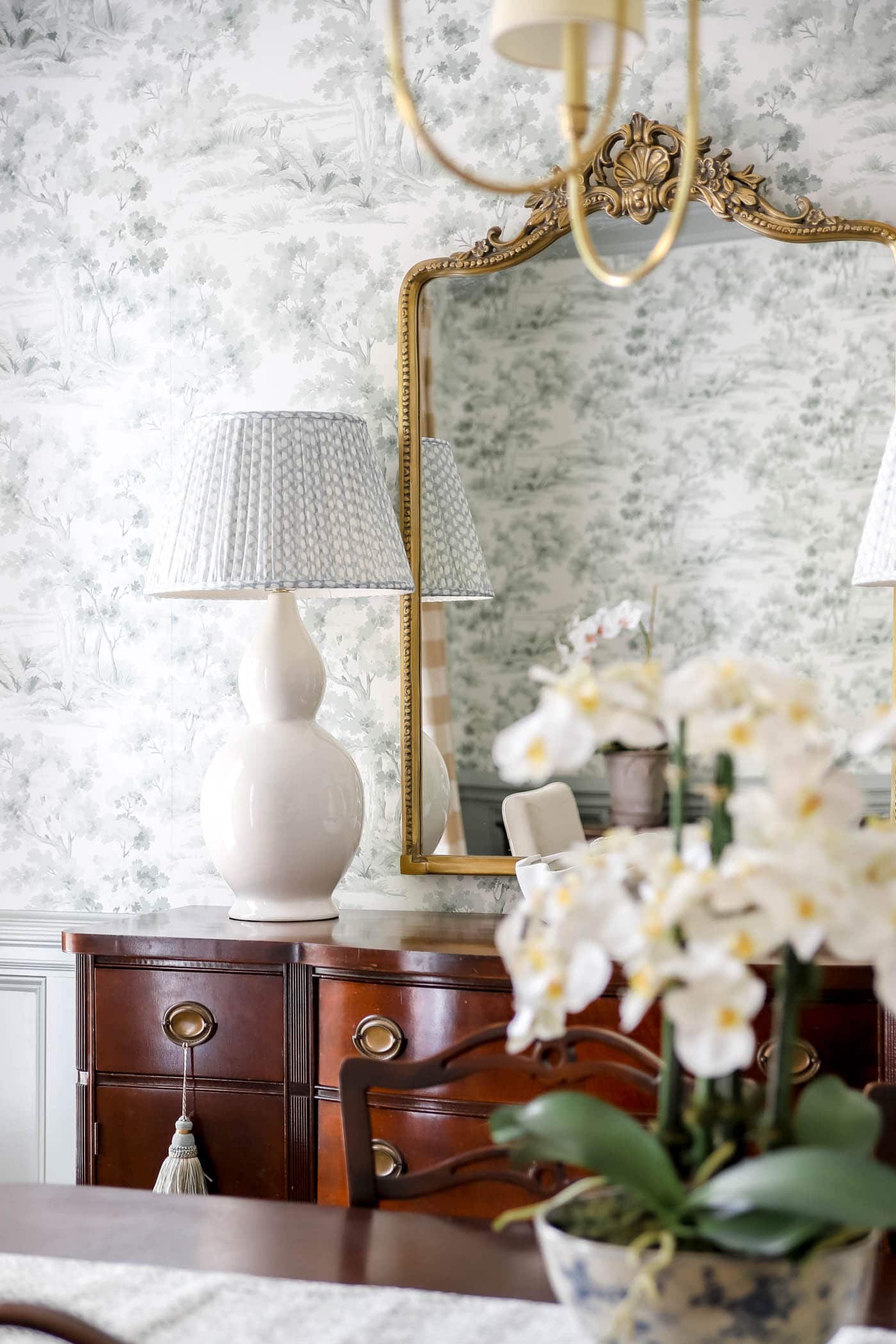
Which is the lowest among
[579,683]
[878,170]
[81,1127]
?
[81,1127]

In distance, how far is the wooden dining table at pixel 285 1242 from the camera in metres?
1.15

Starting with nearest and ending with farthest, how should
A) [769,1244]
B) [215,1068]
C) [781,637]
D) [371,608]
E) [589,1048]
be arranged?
[769,1244] < [589,1048] < [215,1068] < [781,637] < [371,608]

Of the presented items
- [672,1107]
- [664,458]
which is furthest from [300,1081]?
[672,1107]

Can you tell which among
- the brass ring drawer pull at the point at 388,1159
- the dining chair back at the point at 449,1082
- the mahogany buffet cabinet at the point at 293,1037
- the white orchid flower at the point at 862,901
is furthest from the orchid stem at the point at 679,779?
the brass ring drawer pull at the point at 388,1159

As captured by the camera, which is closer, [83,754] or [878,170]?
[878,170]

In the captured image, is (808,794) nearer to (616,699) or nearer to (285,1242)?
(616,699)

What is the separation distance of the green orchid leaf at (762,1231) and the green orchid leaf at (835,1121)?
60mm

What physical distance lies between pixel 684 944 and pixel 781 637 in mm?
1649

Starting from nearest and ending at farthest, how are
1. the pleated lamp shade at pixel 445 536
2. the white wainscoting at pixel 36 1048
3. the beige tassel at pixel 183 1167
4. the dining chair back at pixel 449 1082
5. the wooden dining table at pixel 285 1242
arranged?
the wooden dining table at pixel 285 1242
the dining chair back at pixel 449 1082
the beige tassel at pixel 183 1167
the pleated lamp shade at pixel 445 536
the white wainscoting at pixel 36 1048

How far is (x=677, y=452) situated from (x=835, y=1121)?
177 cm

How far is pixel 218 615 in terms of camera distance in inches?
108

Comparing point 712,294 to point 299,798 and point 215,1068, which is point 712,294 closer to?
point 299,798

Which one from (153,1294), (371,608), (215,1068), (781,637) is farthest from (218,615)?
(153,1294)

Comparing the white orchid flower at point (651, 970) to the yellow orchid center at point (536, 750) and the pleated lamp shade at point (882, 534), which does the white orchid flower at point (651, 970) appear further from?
the pleated lamp shade at point (882, 534)
